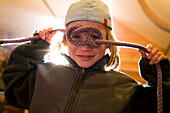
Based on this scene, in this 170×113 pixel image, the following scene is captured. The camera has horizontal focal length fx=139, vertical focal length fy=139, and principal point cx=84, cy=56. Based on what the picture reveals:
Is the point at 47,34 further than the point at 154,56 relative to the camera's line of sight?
Yes

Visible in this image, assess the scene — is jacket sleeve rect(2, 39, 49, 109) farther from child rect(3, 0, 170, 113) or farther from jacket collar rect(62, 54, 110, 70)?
jacket collar rect(62, 54, 110, 70)

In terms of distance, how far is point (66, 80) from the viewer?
1.79ft

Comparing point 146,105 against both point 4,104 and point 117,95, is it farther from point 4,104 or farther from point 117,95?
point 4,104

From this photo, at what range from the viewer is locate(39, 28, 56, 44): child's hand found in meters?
0.58

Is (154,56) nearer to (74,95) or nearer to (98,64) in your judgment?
(98,64)

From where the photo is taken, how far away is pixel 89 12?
0.54m

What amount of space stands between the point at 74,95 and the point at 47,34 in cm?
27

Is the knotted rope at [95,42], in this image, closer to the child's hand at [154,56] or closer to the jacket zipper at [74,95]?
the child's hand at [154,56]

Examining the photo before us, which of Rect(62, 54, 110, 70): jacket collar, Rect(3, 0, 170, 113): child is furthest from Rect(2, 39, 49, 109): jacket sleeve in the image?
Rect(62, 54, 110, 70): jacket collar

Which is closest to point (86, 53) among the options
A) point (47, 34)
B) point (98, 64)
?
point (98, 64)

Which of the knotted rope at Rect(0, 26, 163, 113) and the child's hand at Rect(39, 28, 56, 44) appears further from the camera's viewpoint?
the child's hand at Rect(39, 28, 56, 44)

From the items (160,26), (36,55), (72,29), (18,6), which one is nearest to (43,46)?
(36,55)

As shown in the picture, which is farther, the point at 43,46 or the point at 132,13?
the point at 132,13

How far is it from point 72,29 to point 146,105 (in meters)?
0.39
